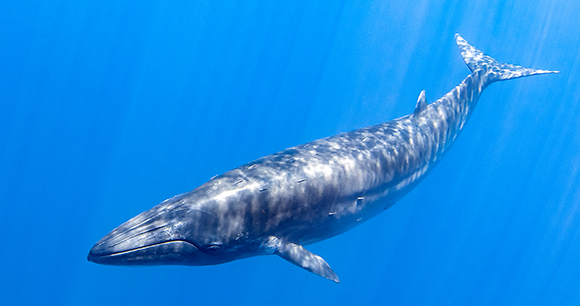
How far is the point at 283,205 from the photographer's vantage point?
5.91m

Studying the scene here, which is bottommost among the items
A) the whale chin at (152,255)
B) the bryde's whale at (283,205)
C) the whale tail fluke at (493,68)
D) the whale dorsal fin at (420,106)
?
the whale chin at (152,255)

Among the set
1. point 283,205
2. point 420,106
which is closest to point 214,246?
point 283,205

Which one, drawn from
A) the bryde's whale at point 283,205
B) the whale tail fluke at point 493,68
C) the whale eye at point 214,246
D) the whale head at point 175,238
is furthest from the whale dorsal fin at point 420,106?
the whale eye at point 214,246

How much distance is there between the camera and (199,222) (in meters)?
5.31

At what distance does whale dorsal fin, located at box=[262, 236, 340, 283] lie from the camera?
5.89 m

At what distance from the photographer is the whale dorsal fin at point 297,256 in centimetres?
589

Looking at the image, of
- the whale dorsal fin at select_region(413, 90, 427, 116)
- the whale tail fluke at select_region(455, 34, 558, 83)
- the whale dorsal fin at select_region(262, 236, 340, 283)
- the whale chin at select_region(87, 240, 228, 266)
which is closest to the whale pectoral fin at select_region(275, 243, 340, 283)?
the whale dorsal fin at select_region(262, 236, 340, 283)

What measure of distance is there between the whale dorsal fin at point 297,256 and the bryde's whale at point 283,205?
0.05 feet

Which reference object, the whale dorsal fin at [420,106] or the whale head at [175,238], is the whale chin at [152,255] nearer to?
the whale head at [175,238]

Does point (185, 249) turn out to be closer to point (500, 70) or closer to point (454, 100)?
point (454, 100)

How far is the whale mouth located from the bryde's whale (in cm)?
1

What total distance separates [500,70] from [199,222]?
37.7ft

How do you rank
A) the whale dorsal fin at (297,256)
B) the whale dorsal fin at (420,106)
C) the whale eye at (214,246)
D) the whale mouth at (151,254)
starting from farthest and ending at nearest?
1. the whale dorsal fin at (420,106)
2. the whale dorsal fin at (297,256)
3. the whale eye at (214,246)
4. the whale mouth at (151,254)

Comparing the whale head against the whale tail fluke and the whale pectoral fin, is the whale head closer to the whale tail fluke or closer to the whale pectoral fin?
the whale pectoral fin
